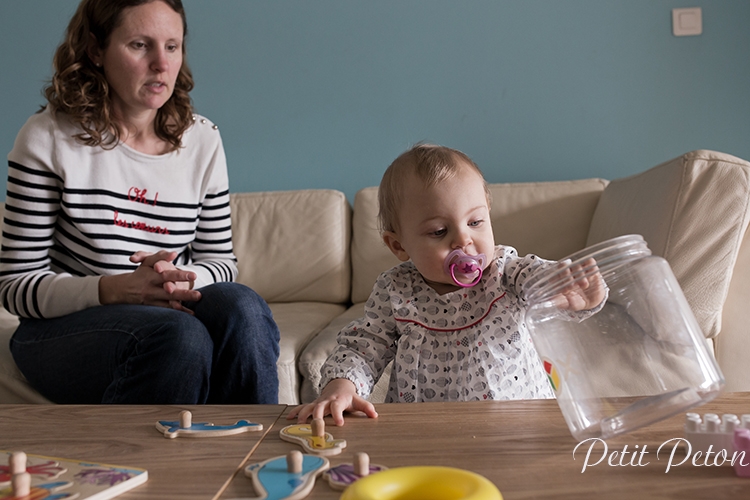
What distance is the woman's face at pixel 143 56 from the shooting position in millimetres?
1326

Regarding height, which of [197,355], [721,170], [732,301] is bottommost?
[732,301]

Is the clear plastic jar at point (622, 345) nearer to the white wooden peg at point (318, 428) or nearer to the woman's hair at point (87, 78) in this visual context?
the white wooden peg at point (318, 428)

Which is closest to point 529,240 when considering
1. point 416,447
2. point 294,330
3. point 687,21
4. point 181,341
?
point 294,330

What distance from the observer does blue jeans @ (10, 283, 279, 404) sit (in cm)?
112

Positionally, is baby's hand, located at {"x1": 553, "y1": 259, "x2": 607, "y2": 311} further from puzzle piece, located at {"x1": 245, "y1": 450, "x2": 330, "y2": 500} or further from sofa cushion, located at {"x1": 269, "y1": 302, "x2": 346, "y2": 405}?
sofa cushion, located at {"x1": 269, "y1": 302, "x2": 346, "y2": 405}

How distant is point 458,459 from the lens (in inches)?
24.5

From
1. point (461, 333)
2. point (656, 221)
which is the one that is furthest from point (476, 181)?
point (656, 221)

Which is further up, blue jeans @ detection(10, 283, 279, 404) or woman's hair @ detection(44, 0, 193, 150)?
woman's hair @ detection(44, 0, 193, 150)

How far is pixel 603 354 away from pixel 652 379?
0.17 ft

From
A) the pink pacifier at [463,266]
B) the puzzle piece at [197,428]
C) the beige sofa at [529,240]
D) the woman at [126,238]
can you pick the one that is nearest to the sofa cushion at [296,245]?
the beige sofa at [529,240]

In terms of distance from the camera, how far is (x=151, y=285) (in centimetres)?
122

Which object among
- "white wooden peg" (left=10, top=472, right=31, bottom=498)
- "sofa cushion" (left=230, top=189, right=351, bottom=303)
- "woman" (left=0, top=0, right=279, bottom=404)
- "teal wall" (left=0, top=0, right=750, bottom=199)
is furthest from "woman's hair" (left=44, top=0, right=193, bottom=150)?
"teal wall" (left=0, top=0, right=750, bottom=199)

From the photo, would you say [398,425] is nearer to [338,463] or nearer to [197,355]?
[338,463]

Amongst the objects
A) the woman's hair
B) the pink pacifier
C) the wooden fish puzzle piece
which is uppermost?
the woman's hair
